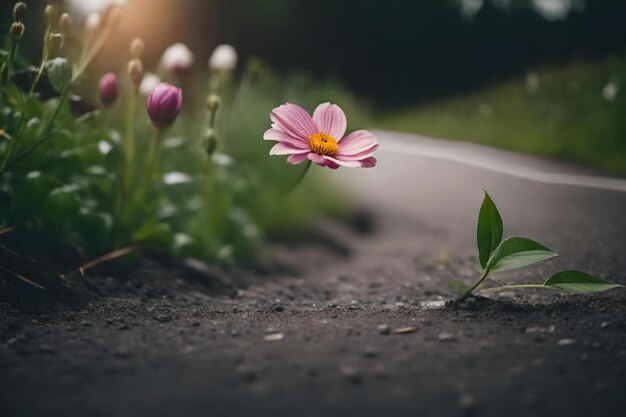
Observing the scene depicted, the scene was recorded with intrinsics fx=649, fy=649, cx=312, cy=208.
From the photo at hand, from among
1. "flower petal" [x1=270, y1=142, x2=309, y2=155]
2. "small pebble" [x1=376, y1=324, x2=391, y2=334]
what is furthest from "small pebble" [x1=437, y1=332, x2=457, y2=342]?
"flower petal" [x1=270, y1=142, x2=309, y2=155]

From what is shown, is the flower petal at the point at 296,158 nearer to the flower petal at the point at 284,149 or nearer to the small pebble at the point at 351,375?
the flower petal at the point at 284,149

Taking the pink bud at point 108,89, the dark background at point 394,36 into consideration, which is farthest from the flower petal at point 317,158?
the dark background at point 394,36

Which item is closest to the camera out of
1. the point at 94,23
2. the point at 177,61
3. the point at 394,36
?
the point at 94,23

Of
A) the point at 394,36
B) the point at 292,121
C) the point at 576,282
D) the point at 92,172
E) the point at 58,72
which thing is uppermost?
the point at 394,36

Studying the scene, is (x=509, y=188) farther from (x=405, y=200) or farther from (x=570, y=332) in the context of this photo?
(x=570, y=332)

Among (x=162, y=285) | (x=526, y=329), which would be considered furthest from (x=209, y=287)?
(x=526, y=329)

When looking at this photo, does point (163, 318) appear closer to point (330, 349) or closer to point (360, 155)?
point (330, 349)

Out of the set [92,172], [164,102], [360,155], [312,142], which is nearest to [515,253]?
[360,155]

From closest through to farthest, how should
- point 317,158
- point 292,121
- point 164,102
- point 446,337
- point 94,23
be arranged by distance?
point 446,337 → point 317,158 → point 292,121 → point 164,102 → point 94,23

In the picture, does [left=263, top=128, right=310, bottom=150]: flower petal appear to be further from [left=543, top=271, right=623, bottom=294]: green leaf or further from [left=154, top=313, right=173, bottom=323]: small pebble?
[left=543, top=271, right=623, bottom=294]: green leaf
